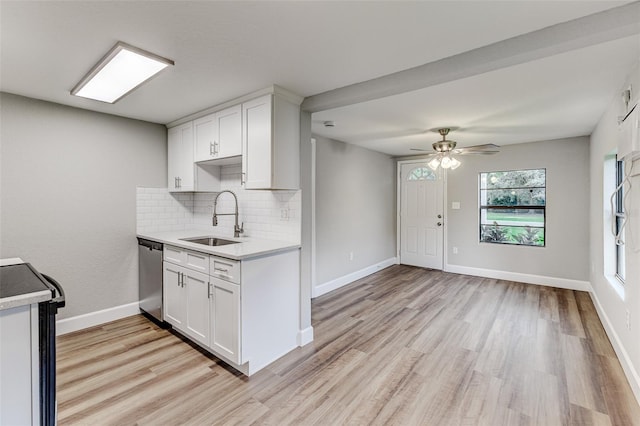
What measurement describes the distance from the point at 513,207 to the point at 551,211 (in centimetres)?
51

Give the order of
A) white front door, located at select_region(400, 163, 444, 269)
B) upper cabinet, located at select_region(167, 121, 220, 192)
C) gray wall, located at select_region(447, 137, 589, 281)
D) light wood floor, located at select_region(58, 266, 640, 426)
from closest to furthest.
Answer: light wood floor, located at select_region(58, 266, 640, 426) < upper cabinet, located at select_region(167, 121, 220, 192) < gray wall, located at select_region(447, 137, 589, 281) < white front door, located at select_region(400, 163, 444, 269)

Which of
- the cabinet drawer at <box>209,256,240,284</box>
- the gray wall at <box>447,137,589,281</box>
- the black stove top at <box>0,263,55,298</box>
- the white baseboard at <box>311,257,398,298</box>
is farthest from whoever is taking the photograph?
the gray wall at <box>447,137,589,281</box>

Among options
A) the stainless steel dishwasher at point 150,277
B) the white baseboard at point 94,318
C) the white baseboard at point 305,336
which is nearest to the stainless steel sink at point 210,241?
the stainless steel dishwasher at point 150,277

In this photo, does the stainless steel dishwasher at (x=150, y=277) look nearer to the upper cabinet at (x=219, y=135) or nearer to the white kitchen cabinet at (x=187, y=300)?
the white kitchen cabinet at (x=187, y=300)

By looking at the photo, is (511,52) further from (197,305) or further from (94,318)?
(94,318)

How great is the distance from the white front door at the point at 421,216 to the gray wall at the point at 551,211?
0.48 m

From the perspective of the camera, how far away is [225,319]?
237 cm

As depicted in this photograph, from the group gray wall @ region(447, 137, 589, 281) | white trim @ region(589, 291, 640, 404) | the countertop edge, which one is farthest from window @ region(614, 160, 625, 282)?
the countertop edge

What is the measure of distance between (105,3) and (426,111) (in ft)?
8.96

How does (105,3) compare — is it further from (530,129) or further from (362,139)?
(530,129)

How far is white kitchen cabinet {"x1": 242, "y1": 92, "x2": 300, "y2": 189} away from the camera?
2545 millimetres

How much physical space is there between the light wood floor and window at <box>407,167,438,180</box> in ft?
9.44

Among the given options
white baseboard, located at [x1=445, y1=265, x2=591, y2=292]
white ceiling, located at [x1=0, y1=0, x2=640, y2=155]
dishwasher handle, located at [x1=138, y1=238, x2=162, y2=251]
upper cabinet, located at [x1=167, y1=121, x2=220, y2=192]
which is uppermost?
white ceiling, located at [x1=0, y1=0, x2=640, y2=155]

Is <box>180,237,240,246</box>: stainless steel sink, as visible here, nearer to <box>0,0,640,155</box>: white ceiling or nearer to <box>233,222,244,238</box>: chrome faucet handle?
<box>233,222,244,238</box>: chrome faucet handle
